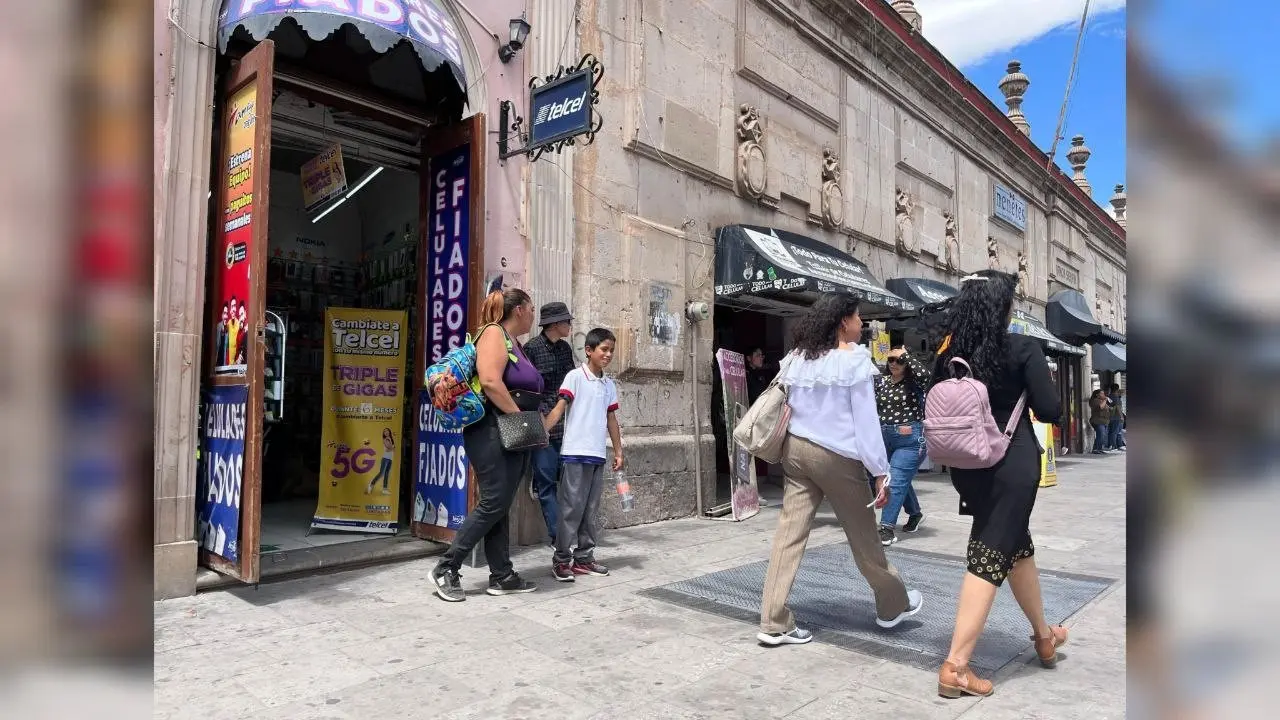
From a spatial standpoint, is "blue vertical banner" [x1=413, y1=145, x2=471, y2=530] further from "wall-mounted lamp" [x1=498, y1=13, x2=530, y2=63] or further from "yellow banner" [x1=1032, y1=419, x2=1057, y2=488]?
"yellow banner" [x1=1032, y1=419, x2=1057, y2=488]

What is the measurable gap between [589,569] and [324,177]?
3875 millimetres

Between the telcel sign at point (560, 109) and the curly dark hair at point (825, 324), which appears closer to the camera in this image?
the curly dark hair at point (825, 324)

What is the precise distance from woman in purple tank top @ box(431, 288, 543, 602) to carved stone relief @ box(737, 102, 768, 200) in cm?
521

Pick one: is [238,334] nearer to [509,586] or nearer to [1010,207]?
[509,586]

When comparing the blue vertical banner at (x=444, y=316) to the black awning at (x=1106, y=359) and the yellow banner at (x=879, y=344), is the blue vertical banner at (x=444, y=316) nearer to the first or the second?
the yellow banner at (x=879, y=344)

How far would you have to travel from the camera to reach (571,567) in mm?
5387

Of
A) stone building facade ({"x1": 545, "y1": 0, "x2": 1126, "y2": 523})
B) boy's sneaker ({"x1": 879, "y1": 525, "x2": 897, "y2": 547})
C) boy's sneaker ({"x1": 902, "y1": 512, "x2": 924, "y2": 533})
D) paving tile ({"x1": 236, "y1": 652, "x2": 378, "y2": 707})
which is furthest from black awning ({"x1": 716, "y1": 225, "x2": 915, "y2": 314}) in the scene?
paving tile ({"x1": 236, "y1": 652, "x2": 378, "y2": 707})

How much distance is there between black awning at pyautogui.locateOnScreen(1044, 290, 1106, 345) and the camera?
1794 centimetres

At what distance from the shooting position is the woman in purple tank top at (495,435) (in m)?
4.59

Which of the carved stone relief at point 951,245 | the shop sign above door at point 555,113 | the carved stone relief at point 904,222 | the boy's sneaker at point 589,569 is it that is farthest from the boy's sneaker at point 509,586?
the carved stone relief at point 951,245

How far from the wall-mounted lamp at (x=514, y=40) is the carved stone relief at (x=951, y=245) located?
10.9 meters

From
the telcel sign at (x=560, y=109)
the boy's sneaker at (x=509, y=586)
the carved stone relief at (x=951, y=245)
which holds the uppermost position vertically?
the carved stone relief at (x=951, y=245)
